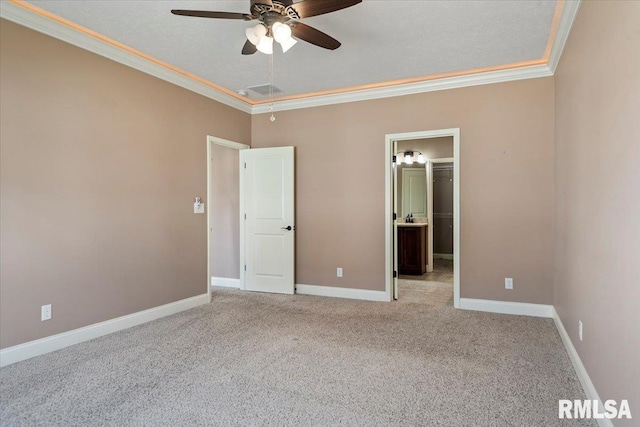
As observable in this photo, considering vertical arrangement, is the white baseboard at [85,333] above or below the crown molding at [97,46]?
below

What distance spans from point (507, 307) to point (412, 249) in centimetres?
244

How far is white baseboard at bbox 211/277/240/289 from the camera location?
5588 millimetres

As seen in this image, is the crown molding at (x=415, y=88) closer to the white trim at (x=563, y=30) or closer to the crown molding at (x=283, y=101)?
the crown molding at (x=283, y=101)

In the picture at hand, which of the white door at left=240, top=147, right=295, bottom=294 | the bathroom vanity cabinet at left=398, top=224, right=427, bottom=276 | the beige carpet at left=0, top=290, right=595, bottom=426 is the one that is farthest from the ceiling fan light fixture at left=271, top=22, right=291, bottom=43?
the bathroom vanity cabinet at left=398, top=224, right=427, bottom=276

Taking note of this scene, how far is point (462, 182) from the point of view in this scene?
4.34m

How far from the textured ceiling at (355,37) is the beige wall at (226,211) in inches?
56.9

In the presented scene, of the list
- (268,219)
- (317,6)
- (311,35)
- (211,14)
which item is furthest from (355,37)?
(268,219)

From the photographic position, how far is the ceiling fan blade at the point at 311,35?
2.57 meters

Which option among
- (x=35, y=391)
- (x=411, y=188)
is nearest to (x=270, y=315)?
(x=35, y=391)

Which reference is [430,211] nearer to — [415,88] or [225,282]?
[415,88]

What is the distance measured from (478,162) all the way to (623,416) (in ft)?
10.0

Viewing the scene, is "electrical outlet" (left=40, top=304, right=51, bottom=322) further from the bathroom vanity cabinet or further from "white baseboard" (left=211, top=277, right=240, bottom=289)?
the bathroom vanity cabinet

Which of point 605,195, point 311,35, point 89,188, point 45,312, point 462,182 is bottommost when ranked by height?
point 45,312

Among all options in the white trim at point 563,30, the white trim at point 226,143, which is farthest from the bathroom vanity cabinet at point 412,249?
the white trim at point 563,30
